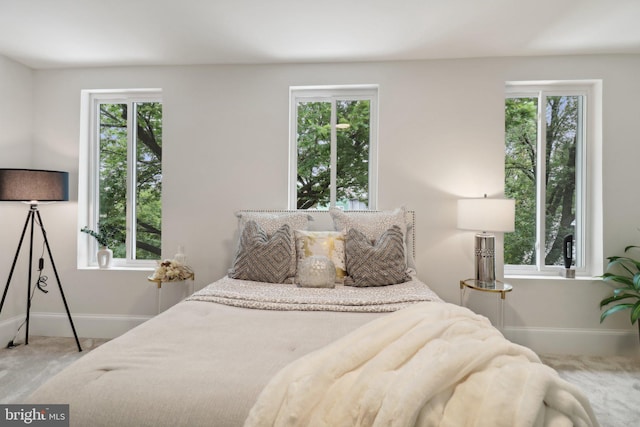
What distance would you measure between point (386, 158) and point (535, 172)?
4.46ft

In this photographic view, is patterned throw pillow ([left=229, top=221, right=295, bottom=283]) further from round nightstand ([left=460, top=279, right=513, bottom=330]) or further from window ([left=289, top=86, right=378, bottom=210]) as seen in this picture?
round nightstand ([left=460, top=279, right=513, bottom=330])

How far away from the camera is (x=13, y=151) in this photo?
294cm

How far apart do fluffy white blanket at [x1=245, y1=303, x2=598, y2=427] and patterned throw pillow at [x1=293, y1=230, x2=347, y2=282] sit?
1.35 m

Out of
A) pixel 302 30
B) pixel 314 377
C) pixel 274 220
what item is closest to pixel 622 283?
pixel 274 220

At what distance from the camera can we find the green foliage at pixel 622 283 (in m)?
2.53

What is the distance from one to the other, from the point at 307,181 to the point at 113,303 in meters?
2.09

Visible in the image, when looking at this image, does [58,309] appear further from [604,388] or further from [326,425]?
[604,388]

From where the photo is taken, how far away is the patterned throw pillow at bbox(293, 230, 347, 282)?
2.38 meters

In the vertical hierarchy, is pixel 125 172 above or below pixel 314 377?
above

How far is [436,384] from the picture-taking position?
859 mm

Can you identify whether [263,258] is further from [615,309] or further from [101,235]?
[615,309]

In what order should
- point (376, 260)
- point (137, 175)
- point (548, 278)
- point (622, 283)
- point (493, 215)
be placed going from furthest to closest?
1. point (137, 175)
2. point (548, 278)
3. point (622, 283)
4. point (493, 215)
5. point (376, 260)

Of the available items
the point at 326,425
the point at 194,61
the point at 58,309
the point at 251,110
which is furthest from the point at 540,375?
the point at 58,309

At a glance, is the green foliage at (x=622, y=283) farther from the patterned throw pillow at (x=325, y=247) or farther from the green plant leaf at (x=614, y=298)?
the patterned throw pillow at (x=325, y=247)
